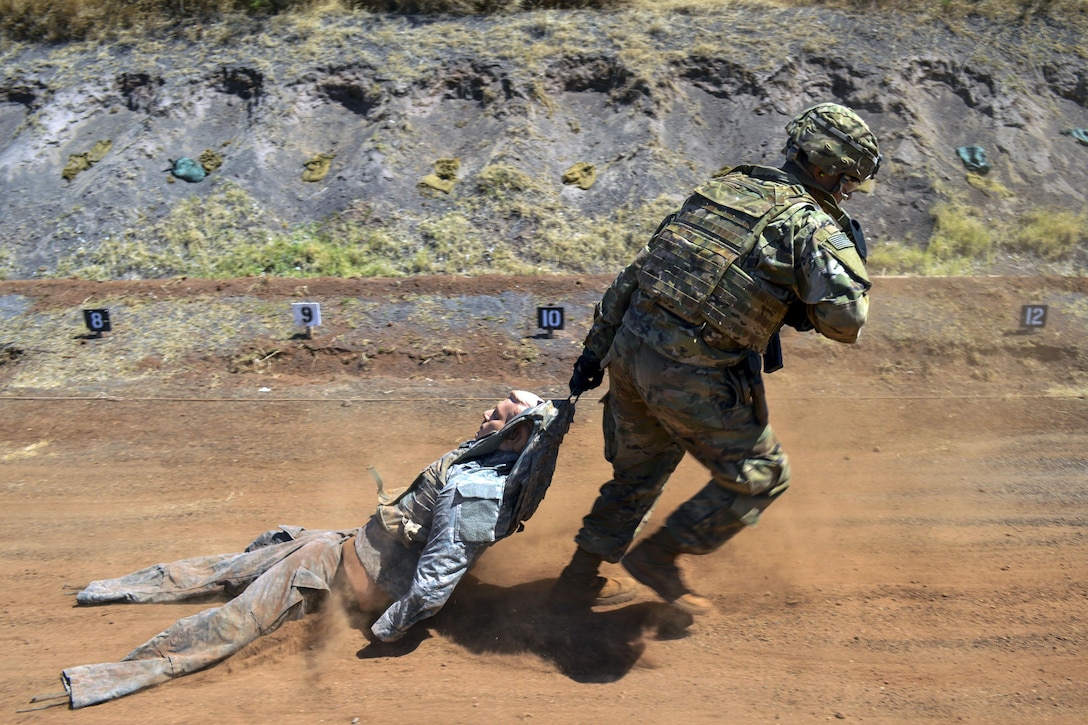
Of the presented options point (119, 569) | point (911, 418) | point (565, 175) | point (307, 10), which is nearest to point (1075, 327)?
point (911, 418)

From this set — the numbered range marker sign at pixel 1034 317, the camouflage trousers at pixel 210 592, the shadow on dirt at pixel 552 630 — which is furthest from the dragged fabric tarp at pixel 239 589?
the numbered range marker sign at pixel 1034 317

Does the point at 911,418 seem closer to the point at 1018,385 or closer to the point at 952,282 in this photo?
the point at 1018,385

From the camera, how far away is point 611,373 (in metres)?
4.21

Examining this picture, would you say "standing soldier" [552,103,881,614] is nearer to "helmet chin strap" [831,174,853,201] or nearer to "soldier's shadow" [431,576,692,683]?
"helmet chin strap" [831,174,853,201]

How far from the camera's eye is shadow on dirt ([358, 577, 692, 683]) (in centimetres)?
414

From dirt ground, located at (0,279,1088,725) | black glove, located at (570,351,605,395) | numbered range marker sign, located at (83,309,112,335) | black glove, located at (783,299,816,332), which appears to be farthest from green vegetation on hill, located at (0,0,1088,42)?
black glove, located at (783,299,816,332)

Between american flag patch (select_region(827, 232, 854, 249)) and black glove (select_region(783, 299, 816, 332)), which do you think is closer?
american flag patch (select_region(827, 232, 854, 249))

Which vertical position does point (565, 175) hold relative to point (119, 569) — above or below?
above

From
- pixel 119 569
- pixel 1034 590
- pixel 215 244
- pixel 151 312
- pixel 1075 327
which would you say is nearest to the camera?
pixel 1034 590

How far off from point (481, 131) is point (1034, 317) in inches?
299

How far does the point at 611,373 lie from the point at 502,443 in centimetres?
62

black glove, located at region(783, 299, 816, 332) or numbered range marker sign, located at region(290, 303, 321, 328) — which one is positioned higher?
black glove, located at region(783, 299, 816, 332)

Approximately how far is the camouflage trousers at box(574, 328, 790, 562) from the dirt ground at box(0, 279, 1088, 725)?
688 mm

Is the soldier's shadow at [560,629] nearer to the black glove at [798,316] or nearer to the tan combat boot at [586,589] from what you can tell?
the tan combat boot at [586,589]
